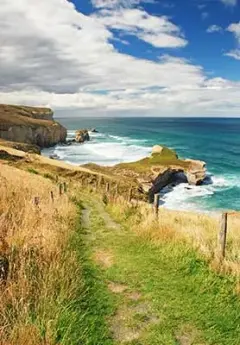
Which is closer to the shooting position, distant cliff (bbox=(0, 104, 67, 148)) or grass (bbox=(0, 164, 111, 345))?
grass (bbox=(0, 164, 111, 345))

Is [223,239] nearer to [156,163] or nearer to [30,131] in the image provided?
[156,163]

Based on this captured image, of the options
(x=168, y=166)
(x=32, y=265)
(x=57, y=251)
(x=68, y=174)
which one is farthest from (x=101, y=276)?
(x=168, y=166)

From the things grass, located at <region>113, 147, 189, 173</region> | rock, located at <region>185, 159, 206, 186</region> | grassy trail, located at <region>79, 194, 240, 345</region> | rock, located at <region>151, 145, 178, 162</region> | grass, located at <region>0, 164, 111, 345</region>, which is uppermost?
grass, located at <region>0, 164, 111, 345</region>

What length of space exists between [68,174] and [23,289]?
1379 inches

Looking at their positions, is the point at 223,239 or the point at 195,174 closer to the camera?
the point at 223,239

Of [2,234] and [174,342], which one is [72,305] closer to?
[174,342]

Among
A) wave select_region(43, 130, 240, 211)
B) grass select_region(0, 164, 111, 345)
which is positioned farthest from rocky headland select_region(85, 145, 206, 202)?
grass select_region(0, 164, 111, 345)

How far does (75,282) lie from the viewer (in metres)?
7.10

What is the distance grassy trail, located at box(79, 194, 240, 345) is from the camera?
6.27 metres

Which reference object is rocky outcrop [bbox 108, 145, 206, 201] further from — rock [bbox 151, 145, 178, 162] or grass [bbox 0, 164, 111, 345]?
grass [bbox 0, 164, 111, 345]

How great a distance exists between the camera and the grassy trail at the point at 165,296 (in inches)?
247

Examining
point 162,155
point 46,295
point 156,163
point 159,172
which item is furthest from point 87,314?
point 162,155

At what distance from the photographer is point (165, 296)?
7.63 m

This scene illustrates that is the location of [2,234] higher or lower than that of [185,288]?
higher
